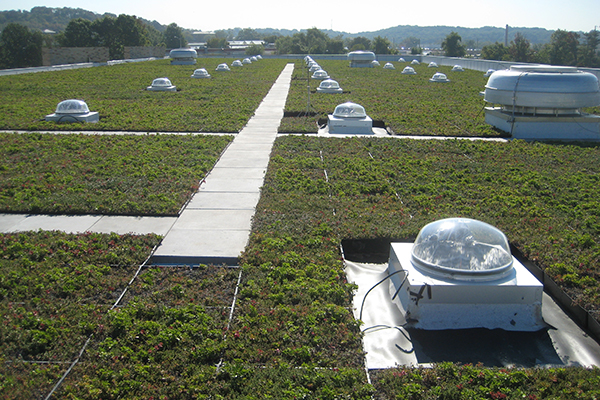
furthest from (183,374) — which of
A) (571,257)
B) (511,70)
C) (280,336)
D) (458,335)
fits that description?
(511,70)

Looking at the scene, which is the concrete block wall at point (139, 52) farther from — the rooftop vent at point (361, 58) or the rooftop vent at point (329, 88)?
the rooftop vent at point (329, 88)

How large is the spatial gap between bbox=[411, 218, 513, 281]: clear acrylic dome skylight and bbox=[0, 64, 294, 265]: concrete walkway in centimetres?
310

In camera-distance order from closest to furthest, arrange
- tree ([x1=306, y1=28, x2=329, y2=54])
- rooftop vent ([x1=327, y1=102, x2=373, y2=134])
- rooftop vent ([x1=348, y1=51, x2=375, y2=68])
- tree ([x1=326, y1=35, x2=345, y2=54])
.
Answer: rooftop vent ([x1=327, y1=102, x2=373, y2=134]) → rooftop vent ([x1=348, y1=51, x2=375, y2=68]) → tree ([x1=306, y1=28, x2=329, y2=54]) → tree ([x1=326, y1=35, x2=345, y2=54])

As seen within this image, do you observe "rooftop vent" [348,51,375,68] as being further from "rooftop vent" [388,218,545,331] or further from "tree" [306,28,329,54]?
"rooftop vent" [388,218,545,331]

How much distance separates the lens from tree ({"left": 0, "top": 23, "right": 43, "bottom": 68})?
219 ft

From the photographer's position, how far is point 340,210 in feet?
31.8

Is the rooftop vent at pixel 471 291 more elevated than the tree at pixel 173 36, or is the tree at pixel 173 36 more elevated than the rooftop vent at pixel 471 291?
the tree at pixel 173 36

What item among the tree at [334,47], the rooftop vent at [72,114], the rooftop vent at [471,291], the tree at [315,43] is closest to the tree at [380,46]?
the tree at [334,47]

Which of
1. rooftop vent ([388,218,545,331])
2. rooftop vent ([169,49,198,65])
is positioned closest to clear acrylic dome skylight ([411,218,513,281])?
rooftop vent ([388,218,545,331])

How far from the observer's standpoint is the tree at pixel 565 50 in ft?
250

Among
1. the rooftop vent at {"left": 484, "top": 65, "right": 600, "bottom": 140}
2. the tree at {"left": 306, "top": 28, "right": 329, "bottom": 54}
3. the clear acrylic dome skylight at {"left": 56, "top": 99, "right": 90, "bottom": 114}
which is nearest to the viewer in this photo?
the rooftop vent at {"left": 484, "top": 65, "right": 600, "bottom": 140}

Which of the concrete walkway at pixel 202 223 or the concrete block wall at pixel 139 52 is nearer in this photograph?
the concrete walkway at pixel 202 223

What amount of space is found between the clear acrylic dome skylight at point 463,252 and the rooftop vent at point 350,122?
11843mm

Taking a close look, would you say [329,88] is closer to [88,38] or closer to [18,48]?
[18,48]
